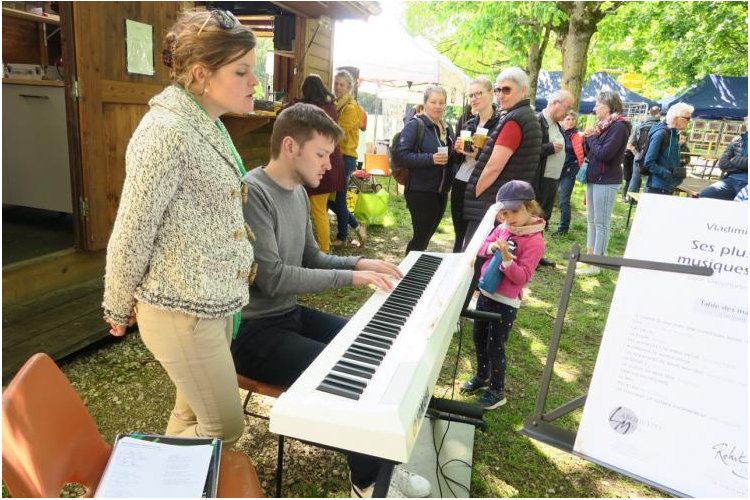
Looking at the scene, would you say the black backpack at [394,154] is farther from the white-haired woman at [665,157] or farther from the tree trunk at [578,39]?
the tree trunk at [578,39]

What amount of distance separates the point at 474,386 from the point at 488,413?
210 mm

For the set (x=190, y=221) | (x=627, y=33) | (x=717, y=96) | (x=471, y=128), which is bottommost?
(x=190, y=221)

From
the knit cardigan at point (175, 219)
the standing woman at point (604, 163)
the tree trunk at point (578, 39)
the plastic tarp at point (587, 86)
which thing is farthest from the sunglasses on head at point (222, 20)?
the plastic tarp at point (587, 86)

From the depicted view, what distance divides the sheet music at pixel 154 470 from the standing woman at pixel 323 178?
12.1 feet

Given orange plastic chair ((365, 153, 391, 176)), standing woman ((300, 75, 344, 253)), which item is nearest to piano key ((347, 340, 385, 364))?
standing woman ((300, 75, 344, 253))

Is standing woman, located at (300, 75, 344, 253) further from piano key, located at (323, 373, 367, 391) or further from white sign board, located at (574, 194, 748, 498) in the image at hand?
white sign board, located at (574, 194, 748, 498)

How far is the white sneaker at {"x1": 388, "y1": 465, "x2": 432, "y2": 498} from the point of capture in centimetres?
221

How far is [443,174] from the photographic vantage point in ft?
13.4

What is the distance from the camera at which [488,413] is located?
305cm

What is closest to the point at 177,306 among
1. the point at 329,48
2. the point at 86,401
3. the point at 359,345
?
the point at 359,345

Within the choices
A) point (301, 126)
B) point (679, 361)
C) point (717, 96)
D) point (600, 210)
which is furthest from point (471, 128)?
point (717, 96)

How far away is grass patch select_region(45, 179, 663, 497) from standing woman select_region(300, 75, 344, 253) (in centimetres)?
85

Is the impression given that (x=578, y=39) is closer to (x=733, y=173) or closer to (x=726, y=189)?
(x=733, y=173)

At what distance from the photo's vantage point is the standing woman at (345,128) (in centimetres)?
578
